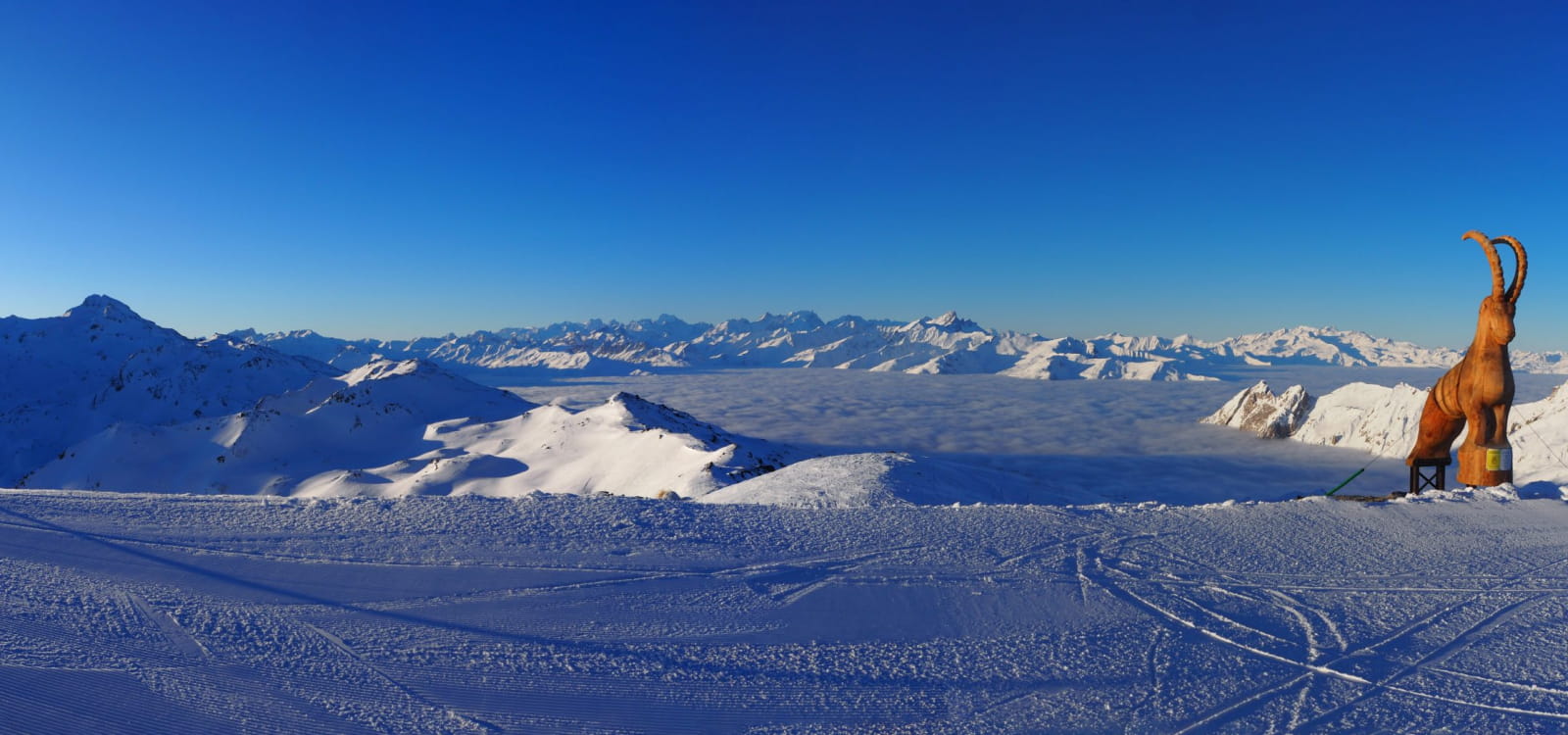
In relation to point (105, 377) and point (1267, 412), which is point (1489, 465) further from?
point (105, 377)

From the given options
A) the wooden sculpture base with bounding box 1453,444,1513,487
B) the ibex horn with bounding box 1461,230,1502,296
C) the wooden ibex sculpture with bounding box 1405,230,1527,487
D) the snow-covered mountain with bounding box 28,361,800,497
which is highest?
the ibex horn with bounding box 1461,230,1502,296

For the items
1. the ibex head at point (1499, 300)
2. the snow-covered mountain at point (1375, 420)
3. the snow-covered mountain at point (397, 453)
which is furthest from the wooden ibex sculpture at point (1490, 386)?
the snow-covered mountain at point (397, 453)

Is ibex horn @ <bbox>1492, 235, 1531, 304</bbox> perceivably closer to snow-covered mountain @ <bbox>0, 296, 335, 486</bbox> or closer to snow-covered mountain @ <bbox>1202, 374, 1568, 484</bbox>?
snow-covered mountain @ <bbox>1202, 374, 1568, 484</bbox>

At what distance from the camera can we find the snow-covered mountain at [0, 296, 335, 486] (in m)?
65.4

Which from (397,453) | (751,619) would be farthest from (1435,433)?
(397,453)

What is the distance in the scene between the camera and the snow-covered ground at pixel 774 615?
4621 millimetres

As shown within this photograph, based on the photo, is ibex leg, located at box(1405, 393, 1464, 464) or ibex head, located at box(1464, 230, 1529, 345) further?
ibex leg, located at box(1405, 393, 1464, 464)

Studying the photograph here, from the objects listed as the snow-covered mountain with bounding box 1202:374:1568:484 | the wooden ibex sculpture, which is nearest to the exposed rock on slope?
the snow-covered mountain with bounding box 1202:374:1568:484

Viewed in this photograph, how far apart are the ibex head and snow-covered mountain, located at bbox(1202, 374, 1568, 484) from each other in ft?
31.2

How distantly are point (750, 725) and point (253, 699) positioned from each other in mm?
3094

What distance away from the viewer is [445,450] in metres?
38.2

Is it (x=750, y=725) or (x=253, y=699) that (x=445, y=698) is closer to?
(x=253, y=699)

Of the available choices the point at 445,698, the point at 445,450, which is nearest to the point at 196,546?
the point at 445,698

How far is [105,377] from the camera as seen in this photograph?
8231 cm
